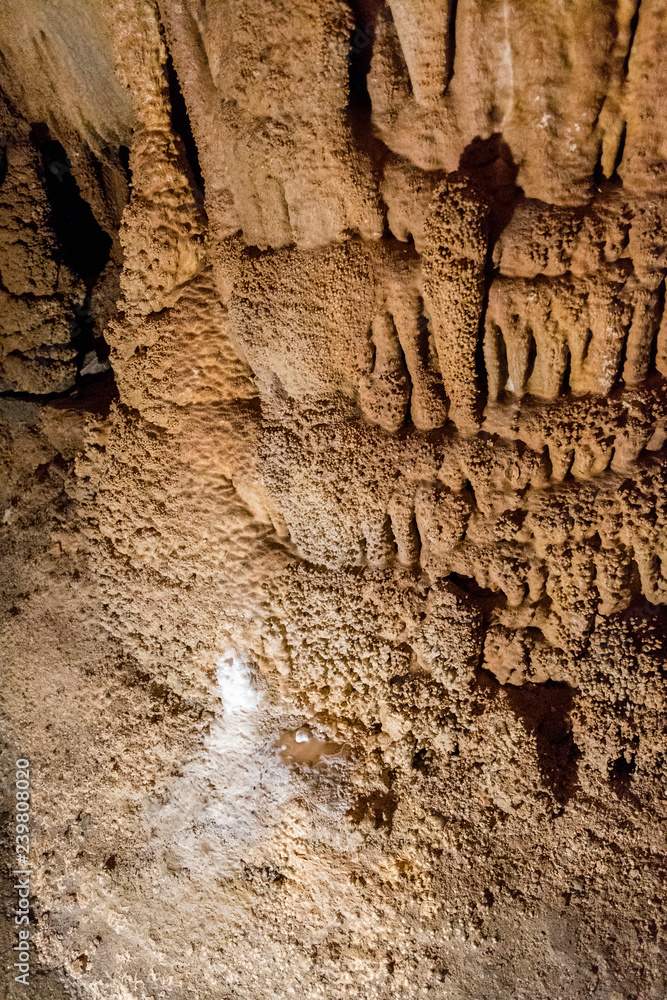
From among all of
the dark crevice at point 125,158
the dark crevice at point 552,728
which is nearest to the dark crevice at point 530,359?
the dark crevice at point 552,728

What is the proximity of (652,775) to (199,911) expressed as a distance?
7.85 feet

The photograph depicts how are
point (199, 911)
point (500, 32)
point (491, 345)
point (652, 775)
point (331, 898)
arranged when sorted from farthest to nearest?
1. point (199, 911)
2. point (331, 898)
3. point (652, 775)
4. point (491, 345)
5. point (500, 32)

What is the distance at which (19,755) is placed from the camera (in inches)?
151

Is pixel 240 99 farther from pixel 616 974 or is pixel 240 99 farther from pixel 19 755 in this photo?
pixel 616 974

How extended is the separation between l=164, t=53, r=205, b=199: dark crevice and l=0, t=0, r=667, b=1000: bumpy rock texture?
1cm

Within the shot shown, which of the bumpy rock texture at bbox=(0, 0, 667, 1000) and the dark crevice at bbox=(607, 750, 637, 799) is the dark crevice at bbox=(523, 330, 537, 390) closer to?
the bumpy rock texture at bbox=(0, 0, 667, 1000)

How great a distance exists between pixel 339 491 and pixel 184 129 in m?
1.88

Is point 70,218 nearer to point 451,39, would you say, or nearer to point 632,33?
point 451,39

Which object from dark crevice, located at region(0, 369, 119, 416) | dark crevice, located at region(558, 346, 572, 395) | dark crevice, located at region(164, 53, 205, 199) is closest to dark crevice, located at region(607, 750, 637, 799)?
dark crevice, located at region(558, 346, 572, 395)

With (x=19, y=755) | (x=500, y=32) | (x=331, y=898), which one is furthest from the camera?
(x=19, y=755)

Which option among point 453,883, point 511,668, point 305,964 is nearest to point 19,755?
point 305,964

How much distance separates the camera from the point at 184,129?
122 inches

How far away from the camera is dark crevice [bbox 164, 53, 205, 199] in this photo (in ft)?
9.82

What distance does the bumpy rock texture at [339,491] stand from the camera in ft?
8.04
